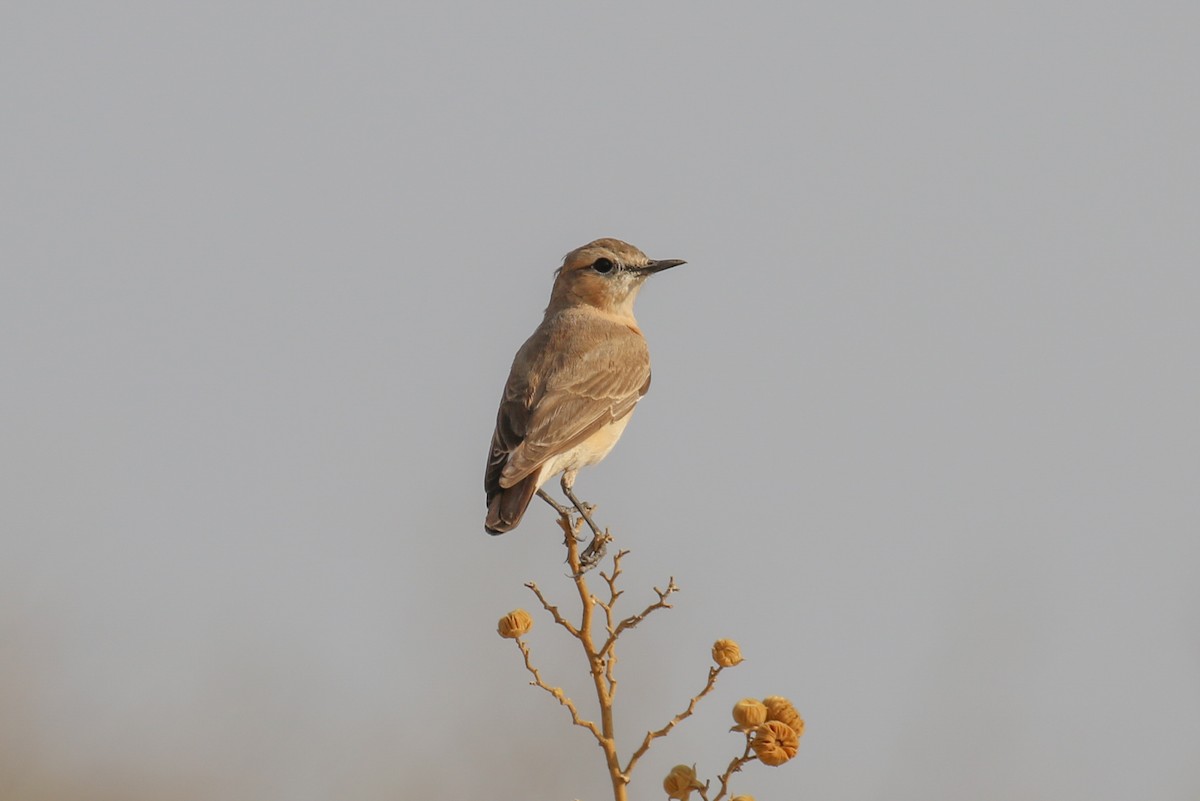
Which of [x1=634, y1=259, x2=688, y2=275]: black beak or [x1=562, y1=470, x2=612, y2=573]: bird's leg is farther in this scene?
[x1=634, y1=259, x2=688, y2=275]: black beak

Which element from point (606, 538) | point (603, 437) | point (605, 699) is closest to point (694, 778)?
point (605, 699)

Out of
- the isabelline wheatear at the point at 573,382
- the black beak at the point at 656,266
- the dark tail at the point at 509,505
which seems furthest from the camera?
the black beak at the point at 656,266

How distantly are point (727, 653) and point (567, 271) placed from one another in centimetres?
451

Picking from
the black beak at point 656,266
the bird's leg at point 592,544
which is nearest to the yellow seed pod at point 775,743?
the bird's leg at point 592,544

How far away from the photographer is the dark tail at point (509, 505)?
6.11 m

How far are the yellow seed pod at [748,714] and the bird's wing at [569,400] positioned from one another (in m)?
2.42

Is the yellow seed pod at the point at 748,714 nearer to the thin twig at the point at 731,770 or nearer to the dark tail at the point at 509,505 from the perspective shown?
the thin twig at the point at 731,770

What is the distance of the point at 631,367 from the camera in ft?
24.8

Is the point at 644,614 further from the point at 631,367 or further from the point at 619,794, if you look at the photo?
the point at 631,367

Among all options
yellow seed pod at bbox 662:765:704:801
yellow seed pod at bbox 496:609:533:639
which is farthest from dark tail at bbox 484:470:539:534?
yellow seed pod at bbox 662:765:704:801

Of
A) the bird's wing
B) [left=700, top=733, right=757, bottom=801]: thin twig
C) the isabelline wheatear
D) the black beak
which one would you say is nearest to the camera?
[left=700, top=733, right=757, bottom=801]: thin twig

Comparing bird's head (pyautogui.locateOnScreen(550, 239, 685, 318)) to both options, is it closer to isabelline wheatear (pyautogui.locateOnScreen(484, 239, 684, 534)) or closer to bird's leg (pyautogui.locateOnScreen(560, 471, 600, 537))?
isabelline wheatear (pyautogui.locateOnScreen(484, 239, 684, 534))

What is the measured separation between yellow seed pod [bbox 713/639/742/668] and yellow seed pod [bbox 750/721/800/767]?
261mm

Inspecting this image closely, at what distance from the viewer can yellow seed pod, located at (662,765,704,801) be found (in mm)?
3770
